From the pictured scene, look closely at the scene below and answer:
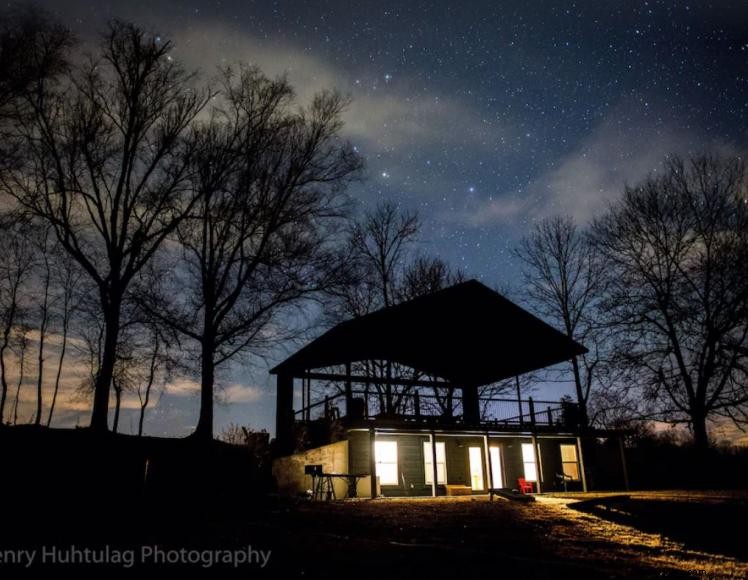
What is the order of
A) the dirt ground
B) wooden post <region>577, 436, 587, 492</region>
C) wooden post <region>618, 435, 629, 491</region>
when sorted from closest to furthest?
1. the dirt ground
2. wooden post <region>577, 436, 587, 492</region>
3. wooden post <region>618, 435, 629, 491</region>

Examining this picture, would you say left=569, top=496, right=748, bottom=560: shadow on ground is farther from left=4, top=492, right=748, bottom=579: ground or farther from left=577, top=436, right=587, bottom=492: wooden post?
left=577, top=436, right=587, bottom=492: wooden post

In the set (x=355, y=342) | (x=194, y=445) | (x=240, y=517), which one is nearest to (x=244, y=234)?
(x=355, y=342)

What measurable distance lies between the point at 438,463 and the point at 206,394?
422 inches

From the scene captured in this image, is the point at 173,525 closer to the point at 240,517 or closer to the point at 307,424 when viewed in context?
the point at 240,517

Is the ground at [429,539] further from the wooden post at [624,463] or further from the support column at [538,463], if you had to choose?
the wooden post at [624,463]

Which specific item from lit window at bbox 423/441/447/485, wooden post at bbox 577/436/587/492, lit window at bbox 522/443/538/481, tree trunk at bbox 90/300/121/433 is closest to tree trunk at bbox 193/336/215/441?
tree trunk at bbox 90/300/121/433

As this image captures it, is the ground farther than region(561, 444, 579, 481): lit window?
No

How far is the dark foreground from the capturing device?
5469 mm

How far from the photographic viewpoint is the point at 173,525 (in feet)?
27.2

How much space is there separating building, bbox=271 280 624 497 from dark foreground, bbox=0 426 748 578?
5133 mm

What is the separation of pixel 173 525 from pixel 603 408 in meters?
23.1

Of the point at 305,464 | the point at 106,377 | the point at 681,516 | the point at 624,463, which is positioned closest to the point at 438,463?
the point at 305,464

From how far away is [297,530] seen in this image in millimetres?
7914

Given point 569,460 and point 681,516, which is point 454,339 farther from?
point 681,516
